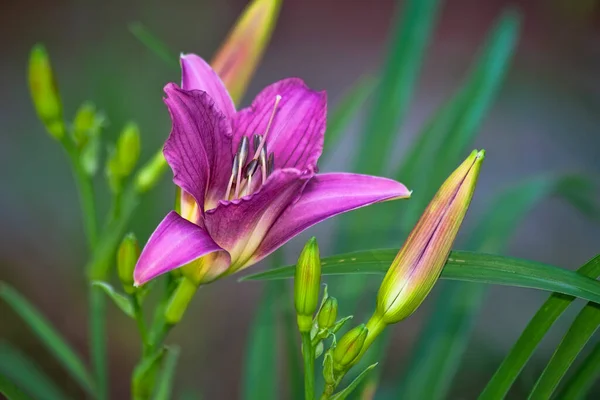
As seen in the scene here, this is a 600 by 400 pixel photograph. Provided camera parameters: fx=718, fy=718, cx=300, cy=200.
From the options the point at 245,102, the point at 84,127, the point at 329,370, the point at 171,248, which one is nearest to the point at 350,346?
the point at 329,370

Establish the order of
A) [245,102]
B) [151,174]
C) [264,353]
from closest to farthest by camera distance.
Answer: [151,174] < [264,353] < [245,102]

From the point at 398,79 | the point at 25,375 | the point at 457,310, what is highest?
the point at 398,79

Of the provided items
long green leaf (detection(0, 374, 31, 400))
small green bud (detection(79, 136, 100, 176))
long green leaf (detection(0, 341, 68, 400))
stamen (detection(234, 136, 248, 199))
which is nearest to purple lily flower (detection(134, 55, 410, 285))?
stamen (detection(234, 136, 248, 199))

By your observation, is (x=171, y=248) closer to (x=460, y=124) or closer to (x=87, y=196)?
(x=87, y=196)

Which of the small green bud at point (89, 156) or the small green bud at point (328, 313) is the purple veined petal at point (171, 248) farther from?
the small green bud at point (89, 156)

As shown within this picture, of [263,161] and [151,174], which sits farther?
[151,174]

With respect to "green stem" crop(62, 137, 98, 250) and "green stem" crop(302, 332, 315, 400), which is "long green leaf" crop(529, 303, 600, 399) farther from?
"green stem" crop(62, 137, 98, 250)
